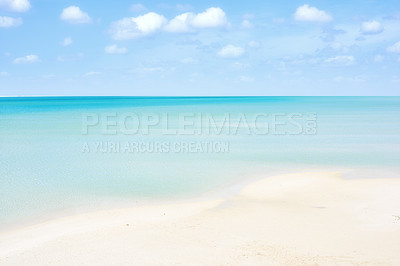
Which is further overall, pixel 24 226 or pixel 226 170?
pixel 226 170

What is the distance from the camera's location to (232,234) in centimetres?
857

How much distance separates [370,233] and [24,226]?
806 cm

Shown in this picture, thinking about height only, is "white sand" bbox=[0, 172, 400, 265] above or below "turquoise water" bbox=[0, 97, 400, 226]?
below

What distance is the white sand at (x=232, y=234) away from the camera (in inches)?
293

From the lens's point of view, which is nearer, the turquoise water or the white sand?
the white sand

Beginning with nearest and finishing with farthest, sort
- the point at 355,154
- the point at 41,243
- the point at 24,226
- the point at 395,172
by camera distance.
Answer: the point at 41,243 < the point at 24,226 < the point at 395,172 < the point at 355,154

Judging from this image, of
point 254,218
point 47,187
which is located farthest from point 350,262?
point 47,187

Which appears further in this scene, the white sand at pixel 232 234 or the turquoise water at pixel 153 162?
the turquoise water at pixel 153 162

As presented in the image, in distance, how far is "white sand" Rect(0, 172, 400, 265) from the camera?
24.4 feet

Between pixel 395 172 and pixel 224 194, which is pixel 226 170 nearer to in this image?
pixel 224 194

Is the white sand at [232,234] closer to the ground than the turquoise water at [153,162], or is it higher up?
closer to the ground

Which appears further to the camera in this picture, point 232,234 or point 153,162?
point 153,162

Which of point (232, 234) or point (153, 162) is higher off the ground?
point (153, 162)

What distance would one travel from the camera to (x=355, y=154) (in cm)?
1920
